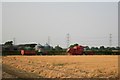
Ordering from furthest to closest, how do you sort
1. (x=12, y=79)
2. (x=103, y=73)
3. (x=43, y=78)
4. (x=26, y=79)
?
(x=103, y=73), (x=43, y=78), (x=26, y=79), (x=12, y=79)

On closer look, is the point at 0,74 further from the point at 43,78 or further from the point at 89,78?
the point at 89,78

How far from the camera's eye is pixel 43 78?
68.1 ft

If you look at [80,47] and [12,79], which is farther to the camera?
[80,47]

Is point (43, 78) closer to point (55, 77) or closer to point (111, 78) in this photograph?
point (55, 77)

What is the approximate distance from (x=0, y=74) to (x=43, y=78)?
154 inches

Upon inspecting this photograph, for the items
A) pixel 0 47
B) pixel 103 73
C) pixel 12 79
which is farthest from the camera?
pixel 0 47

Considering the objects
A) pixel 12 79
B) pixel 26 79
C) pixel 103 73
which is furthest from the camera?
pixel 103 73

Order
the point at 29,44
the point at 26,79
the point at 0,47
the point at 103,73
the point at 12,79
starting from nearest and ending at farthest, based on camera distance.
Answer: the point at 12,79
the point at 26,79
the point at 103,73
the point at 0,47
the point at 29,44

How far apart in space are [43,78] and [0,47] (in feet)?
161

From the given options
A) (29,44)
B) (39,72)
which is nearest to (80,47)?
(29,44)

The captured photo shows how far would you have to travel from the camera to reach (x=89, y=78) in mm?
21047

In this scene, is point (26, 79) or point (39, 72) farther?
point (39, 72)

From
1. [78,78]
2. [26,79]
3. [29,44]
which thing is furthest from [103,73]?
[29,44]

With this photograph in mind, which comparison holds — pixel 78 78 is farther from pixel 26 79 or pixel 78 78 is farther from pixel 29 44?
pixel 29 44
